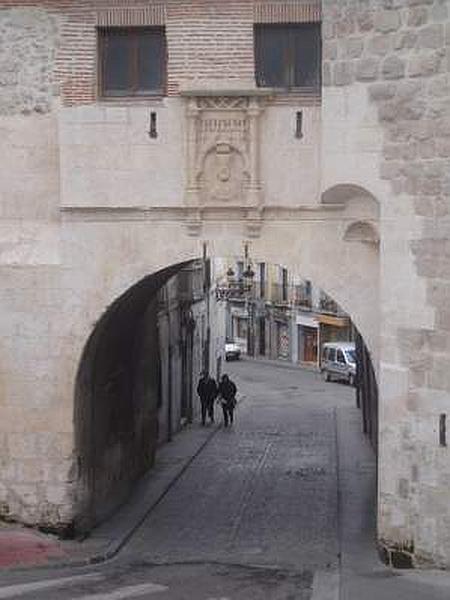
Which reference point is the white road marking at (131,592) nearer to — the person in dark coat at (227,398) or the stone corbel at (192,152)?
the stone corbel at (192,152)

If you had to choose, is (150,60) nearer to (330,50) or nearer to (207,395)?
(330,50)

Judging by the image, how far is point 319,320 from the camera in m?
49.2

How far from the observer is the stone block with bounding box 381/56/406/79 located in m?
11.1

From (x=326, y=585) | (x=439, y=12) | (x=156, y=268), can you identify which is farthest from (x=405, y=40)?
(x=326, y=585)

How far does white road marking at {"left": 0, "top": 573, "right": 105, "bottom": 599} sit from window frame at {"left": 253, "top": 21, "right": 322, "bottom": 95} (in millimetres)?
5429

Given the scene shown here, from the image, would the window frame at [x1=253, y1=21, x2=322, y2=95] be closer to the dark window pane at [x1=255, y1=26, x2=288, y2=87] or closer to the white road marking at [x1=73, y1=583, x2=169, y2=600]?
the dark window pane at [x1=255, y1=26, x2=288, y2=87]

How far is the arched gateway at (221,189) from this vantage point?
1116cm

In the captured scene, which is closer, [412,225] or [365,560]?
[412,225]

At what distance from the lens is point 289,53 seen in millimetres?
12383

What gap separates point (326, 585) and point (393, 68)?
5.11 meters

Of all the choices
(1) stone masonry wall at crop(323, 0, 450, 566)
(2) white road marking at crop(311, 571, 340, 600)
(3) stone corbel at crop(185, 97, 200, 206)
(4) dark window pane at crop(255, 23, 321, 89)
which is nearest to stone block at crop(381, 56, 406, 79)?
(1) stone masonry wall at crop(323, 0, 450, 566)

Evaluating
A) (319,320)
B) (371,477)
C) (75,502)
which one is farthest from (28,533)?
(319,320)

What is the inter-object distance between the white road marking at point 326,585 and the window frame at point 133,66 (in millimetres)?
5392

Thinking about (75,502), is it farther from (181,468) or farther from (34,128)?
(181,468)
